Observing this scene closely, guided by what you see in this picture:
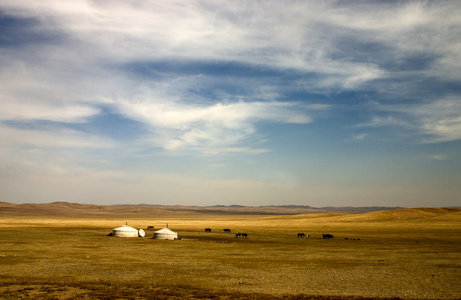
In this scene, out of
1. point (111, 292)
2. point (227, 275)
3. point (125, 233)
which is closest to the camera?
point (111, 292)

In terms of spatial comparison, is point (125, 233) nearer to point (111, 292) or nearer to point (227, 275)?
point (227, 275)

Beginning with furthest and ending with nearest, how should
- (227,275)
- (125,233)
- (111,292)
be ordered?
1. (125,233)
2. (227,275)
3. (111,292)

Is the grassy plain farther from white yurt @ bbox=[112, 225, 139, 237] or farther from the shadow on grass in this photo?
white yurt @ bbox=[112, 225, 139, 237]

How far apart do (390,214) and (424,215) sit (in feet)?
26.2

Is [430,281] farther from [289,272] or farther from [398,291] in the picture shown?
[289,272]

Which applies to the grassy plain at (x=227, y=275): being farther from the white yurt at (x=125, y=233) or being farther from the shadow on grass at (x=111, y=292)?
the white yurt at (x=125, y=233)

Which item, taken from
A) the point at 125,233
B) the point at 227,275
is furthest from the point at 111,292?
the point at 125,233

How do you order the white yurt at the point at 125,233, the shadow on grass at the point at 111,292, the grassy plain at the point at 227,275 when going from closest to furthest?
the shadow on grass at the point at 111,292 < the grassy plain at the point at 227,275 < the white yurt at the point at 125,233

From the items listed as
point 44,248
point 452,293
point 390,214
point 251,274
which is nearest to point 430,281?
point 452,293

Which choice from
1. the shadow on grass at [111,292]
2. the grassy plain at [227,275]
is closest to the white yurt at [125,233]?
the grassy plain at [227,275]

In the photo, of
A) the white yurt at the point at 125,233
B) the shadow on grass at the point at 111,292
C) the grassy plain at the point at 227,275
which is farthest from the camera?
the white yurt at the point at 125,233

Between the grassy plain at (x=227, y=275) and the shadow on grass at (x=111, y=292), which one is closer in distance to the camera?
the shadow on grass at (x=111, y=292)

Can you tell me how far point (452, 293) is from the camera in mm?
16734

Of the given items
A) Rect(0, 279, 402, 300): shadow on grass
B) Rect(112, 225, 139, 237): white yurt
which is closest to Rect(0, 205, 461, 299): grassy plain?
Rect(0, 279, 402, 300): shadow on grass
